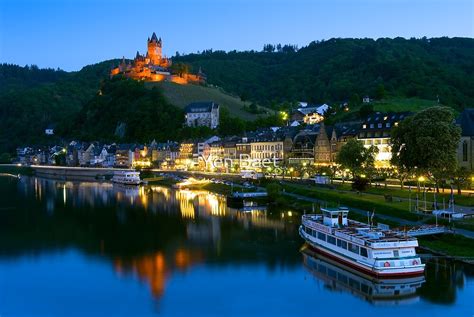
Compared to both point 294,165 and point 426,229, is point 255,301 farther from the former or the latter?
point 294,165

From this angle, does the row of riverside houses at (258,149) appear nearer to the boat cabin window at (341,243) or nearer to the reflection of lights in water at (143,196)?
the reflection of lights in water at (143,196)

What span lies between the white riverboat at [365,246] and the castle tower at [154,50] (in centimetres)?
13240

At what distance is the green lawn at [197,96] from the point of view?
139250 millimetres

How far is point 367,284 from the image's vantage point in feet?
91.2

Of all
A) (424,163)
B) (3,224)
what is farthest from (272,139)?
(3,224)

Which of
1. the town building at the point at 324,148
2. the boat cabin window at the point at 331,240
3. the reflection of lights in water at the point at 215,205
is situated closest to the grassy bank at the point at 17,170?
the reflection of lights in water at the point at 215,205

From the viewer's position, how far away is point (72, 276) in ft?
101

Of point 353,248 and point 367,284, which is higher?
point 353,248

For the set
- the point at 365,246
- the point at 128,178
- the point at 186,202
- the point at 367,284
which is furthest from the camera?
the point at 128,178

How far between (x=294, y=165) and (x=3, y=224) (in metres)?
38.8

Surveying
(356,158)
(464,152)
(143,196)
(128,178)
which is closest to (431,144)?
(464,152)

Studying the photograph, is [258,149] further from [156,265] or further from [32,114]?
[32,114]

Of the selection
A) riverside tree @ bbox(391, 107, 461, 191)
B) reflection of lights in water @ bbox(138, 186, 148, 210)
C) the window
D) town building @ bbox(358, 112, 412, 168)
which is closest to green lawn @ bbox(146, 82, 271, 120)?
reflection of lights in water @ bbox(138, 186, 148, 210)

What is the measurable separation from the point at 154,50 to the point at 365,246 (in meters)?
140
